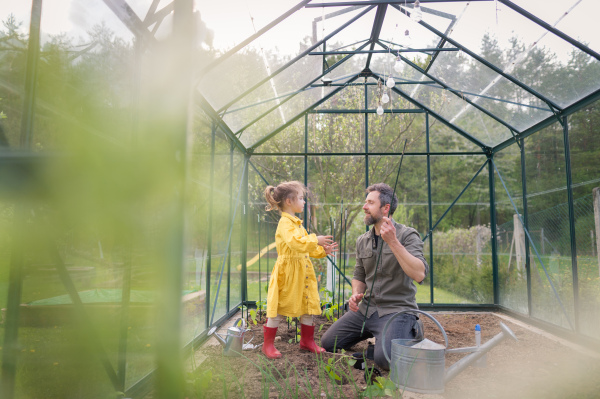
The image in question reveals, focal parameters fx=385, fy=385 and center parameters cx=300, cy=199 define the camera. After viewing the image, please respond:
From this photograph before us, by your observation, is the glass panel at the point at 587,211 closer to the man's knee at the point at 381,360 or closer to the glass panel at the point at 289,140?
the man's knee at the point at 381,360

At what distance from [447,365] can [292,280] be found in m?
1.19

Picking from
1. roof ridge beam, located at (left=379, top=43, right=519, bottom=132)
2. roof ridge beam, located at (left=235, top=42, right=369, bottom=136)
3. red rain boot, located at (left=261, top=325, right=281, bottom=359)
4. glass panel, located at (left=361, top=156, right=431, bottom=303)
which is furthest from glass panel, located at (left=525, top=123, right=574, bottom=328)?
red rain boot, located at (left=261, top=325, right=281, bottom=359)

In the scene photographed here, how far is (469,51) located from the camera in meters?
3.61

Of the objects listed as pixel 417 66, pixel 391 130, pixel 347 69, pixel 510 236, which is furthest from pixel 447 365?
pixel 391 130

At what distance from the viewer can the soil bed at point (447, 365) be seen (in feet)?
5.38

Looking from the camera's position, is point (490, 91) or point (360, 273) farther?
point (490, 91)

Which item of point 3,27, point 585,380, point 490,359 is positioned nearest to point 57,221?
point 3,27

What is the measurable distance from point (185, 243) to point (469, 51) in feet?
13.3

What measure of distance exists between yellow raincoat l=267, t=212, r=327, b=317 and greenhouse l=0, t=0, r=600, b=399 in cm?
53

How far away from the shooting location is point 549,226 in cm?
387

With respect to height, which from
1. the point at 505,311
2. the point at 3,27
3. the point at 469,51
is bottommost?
the point at 505,311

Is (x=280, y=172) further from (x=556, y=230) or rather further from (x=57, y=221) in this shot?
(x=57, y=221)

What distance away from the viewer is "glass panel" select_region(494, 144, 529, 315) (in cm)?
446

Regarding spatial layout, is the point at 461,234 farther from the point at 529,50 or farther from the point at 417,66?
the point at 529,50
